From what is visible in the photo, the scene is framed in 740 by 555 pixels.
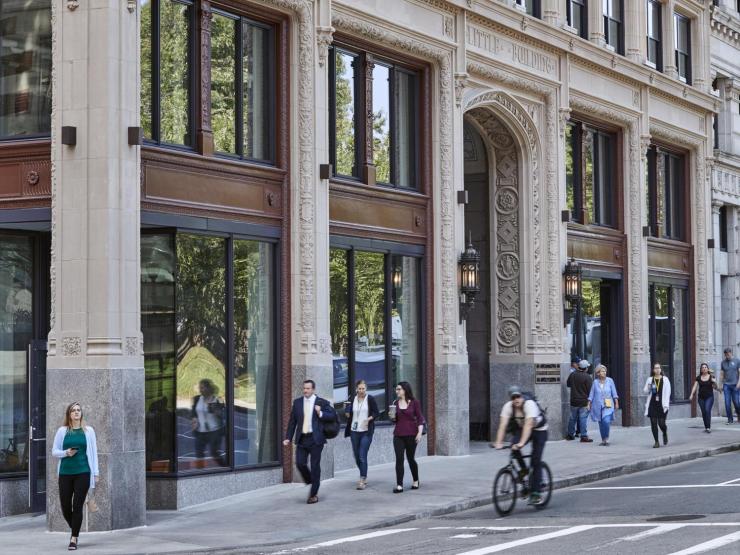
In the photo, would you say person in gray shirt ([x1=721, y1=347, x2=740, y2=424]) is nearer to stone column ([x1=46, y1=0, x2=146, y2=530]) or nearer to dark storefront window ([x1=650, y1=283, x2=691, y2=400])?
dark storefront window ([x1=650, y1=283, x2=691, y2=400])

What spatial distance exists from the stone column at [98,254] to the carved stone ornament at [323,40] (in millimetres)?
5048

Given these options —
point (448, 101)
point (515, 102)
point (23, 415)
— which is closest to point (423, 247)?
point (448, 101)

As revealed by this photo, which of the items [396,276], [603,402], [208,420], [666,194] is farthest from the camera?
[666,194]

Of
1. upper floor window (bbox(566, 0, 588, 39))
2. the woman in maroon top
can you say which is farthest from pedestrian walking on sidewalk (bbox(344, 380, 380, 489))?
upper floor window (bbox(566, 0, 588, 39))

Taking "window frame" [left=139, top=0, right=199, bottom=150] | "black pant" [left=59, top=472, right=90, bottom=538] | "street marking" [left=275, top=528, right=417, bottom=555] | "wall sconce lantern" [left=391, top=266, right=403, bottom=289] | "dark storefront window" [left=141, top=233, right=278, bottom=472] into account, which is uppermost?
"window frame" [left=139, top=0, right=199, bottom=150]

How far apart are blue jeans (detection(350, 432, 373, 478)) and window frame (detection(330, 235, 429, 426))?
109 inches

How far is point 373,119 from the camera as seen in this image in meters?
26.4

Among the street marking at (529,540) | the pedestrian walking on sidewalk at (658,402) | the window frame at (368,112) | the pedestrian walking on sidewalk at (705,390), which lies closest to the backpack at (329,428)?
the street marking at (529,540)

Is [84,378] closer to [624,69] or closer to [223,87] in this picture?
[223,87]

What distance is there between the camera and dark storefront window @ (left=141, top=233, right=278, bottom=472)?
68.4 ft

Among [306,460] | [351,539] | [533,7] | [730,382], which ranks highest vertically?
[533,7]

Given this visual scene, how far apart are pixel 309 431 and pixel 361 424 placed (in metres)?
1.39

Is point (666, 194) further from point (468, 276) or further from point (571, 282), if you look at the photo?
point (468, 276)

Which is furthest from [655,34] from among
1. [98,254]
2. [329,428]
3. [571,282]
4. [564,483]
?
[98,254]
